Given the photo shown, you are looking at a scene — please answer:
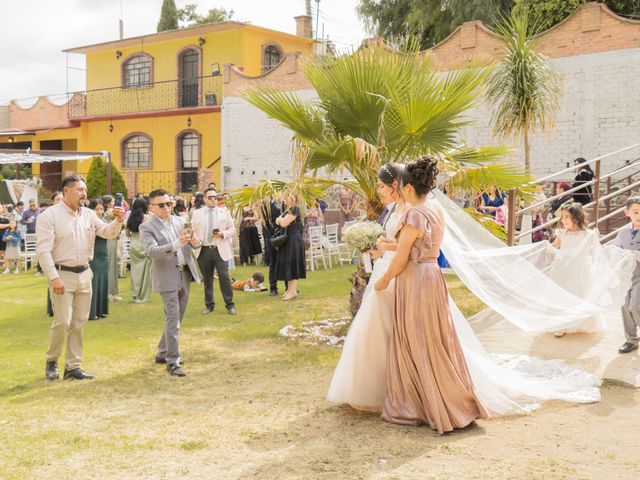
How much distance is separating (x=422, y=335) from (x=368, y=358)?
49 cm

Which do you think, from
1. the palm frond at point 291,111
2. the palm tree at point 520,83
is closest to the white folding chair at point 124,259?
the palm frond at point 291,111

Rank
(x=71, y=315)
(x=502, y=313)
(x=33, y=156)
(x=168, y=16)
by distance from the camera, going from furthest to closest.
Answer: (x=168, y=16) → (x=33, y=156) → (x=71, y=315) → (x=502, y=313)

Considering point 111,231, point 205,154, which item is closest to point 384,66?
point 111,231

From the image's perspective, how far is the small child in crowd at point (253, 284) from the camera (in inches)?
522

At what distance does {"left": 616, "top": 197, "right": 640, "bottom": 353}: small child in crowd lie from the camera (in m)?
7.36

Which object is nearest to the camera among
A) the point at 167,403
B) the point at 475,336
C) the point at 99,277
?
the point at 475,336

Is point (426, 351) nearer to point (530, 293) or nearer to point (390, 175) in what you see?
point (390, 175)

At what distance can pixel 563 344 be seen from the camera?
25.8ft

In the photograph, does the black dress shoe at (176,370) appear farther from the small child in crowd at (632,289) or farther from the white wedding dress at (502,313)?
the small child in crowd at (632,289)

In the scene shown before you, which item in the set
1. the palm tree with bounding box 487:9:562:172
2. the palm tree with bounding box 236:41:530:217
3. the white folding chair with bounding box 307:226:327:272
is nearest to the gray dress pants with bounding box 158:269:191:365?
the palm tree with bounding box 236:41:530:217

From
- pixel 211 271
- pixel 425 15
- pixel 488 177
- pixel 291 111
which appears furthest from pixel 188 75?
pixel 488 177

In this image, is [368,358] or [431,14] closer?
[368,358]

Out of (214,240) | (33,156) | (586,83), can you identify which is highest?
(586,83)

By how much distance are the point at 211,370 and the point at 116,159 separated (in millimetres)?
26614
